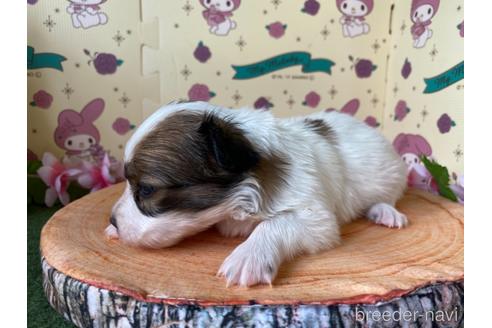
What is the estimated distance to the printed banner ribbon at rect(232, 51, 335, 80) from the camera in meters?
3.28

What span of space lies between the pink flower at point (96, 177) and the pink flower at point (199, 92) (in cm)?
83

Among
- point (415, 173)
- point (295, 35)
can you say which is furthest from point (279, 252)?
point (295, 35)

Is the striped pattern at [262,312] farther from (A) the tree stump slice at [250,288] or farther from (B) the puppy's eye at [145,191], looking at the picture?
(B) the puppy's eye at [145,191]

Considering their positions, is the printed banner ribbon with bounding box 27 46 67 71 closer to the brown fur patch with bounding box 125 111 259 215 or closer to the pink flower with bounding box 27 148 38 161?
the pink flower with bounding box 27 148 38 161

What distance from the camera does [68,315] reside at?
156cm

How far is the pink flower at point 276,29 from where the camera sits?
3238 millimetres

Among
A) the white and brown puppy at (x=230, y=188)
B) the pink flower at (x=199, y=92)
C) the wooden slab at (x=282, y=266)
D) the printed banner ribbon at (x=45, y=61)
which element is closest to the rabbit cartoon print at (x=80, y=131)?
the printed banner ribbon at (x=45, y=61)

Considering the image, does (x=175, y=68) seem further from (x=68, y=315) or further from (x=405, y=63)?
(x=68, y=315)

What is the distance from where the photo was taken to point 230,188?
1.77 metres

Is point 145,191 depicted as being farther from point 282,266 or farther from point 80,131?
point 80,131

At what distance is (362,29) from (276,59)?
0.75 m

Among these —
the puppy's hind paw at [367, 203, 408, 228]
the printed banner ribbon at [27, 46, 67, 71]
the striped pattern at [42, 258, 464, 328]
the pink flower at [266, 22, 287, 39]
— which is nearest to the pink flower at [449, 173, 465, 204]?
the puppy's hind paw at [367, 203, 408, 228]

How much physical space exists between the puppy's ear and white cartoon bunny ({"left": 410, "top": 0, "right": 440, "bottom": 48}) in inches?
75.6

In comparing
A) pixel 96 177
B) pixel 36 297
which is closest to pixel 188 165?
pixel 36 297
